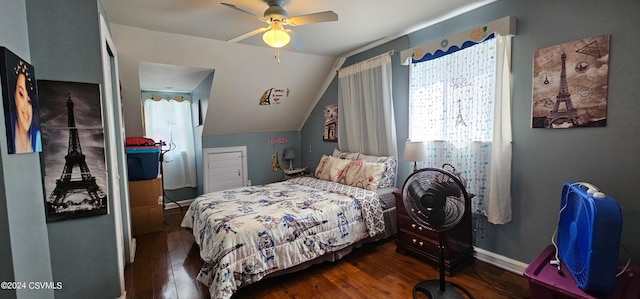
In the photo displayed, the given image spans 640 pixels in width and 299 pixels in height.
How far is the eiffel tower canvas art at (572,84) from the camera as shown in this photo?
1855mm

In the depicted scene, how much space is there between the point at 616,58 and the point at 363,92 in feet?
7.60

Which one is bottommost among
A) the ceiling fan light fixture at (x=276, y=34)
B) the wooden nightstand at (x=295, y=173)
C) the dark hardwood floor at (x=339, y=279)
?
the dark hardwood floor at (x=339, y=279)

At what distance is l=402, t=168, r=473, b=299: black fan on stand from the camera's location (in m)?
1.84


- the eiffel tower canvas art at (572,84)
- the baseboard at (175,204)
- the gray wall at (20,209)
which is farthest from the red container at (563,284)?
the baseboard at (175,204)

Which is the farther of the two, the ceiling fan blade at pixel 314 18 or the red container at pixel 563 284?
the ceiling fan blade at pixel 314 18

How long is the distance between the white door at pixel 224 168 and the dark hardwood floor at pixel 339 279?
5.50 ft

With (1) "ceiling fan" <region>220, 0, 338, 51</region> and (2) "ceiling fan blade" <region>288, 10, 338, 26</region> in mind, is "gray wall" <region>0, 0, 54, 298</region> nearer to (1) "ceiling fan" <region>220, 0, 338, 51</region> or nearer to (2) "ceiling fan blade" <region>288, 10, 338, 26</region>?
(1) "ceiling fan" <region>220, 0, 338, 51</region>

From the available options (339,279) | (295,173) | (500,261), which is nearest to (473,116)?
(500,261)

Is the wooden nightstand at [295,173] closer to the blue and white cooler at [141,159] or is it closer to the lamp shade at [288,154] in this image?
the lamp shade at [288,154]

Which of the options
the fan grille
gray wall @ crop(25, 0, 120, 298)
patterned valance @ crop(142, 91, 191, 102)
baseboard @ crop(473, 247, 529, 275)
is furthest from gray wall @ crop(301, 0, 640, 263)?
patterned valance @ crop(142, 91, 191, 102)

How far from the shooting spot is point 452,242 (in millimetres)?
2365

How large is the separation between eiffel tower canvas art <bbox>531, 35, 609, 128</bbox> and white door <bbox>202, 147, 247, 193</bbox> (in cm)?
402

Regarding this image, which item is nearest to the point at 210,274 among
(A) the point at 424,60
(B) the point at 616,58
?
(A) the point at 424,60

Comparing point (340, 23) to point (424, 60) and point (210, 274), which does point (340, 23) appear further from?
point (210, 274)
